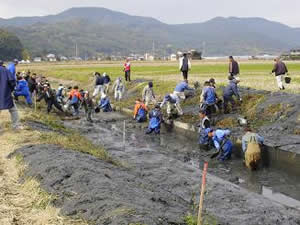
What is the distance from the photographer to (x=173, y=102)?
2016 cm

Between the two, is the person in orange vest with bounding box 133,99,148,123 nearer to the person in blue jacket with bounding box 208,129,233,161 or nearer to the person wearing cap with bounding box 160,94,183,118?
the person wearing cap with bounding box 160,94,183,118

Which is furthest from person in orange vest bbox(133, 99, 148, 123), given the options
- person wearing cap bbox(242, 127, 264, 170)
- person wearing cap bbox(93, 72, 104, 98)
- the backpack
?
the backpack

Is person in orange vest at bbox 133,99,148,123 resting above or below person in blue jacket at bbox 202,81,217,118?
below

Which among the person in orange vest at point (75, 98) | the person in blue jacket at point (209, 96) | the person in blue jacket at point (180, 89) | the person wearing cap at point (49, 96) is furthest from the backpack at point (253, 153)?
the person wearing cap at point (49, 96)

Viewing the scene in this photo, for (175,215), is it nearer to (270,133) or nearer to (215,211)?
(215,211)

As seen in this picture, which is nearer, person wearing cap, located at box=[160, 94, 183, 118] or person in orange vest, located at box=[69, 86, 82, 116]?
person wearing cap, located at box=[160, 94, 183, 118]

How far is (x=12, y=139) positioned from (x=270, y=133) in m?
8.71

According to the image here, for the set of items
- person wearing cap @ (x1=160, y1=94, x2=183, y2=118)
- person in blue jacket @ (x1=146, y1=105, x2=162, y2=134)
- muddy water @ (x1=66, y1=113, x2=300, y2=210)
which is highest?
person wearing cap @ (x1=160, y1=94, x2=183, y2=118)

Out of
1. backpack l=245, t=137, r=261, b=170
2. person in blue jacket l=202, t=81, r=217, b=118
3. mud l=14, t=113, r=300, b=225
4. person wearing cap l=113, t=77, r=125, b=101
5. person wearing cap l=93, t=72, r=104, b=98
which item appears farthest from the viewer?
person wearing cap l=113, t=77, r=125, b=101

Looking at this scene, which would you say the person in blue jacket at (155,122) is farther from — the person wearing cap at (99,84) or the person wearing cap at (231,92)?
the person wearing cap at (99,84)

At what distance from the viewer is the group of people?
→ 12664 millimetres

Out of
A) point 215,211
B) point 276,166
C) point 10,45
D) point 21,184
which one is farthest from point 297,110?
point 10,45

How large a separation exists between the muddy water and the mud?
32 mm

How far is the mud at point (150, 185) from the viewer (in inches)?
253
